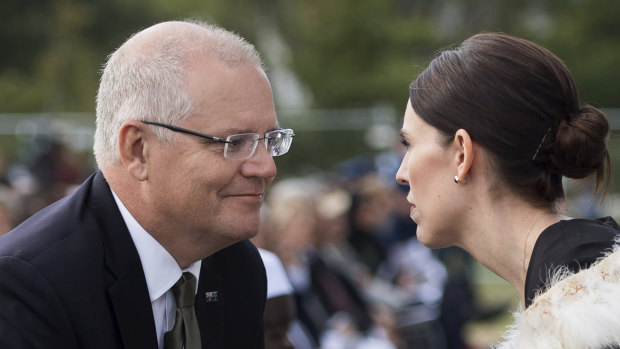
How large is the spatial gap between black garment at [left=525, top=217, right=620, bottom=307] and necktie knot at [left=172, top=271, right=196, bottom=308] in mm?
1241

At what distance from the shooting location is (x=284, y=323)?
4316 millimetres

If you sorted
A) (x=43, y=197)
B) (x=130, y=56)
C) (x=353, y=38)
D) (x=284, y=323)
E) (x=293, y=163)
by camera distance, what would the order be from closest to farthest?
(x=130, y=56) → (x=284, y=323) → (x=43, y=197) → (x=293, y=163) → (x=353, y=38)

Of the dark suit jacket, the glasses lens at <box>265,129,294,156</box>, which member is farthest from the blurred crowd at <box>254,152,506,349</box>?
the dark suit jacket

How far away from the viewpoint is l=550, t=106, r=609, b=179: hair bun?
9.57 feet

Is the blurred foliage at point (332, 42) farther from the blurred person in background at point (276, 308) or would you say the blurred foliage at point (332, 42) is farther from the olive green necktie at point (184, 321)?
the olive green necktie at point (184, 321)

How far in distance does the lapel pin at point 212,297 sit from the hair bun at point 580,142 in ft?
4.63

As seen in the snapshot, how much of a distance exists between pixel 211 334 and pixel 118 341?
48cm

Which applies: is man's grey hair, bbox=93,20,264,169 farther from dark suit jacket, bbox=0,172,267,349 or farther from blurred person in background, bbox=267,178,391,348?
blurred person in background, bbox=267,178,391,348

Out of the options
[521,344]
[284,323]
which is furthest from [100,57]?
[521,344]

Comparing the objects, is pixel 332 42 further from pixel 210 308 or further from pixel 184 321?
pixel 184 321

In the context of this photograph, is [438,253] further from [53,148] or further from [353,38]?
[353,38]

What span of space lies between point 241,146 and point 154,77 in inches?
16.0

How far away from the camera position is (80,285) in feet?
9.25

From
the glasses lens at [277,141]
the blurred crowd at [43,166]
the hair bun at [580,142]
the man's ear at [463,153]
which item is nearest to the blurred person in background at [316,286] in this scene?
the blurred crowd at [43,166]
